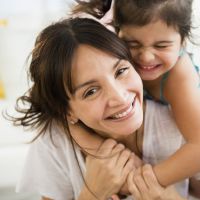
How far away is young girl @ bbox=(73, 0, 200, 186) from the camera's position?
2.80 ft

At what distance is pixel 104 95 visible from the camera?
2.76 feet

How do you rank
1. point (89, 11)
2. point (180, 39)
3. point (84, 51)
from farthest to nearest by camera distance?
1. point (89, 11)
2. point (180, 39)
3. point (84, 51)

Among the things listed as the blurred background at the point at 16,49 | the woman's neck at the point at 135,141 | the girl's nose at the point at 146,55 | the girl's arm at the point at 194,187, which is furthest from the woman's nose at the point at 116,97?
the blurred background at the point at 16,49

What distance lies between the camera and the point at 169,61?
2.96 feet

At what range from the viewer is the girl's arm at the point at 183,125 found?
92cm

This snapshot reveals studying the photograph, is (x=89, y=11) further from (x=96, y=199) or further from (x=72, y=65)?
(x=96, y=199)

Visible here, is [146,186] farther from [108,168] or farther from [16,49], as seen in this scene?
[16,49]

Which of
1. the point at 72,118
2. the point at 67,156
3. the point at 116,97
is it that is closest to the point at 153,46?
the point at 116,97

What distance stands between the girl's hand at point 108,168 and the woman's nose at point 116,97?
0.19 metres

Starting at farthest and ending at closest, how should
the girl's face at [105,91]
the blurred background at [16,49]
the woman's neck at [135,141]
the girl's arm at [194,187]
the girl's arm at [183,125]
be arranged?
the blurred background at [16,49], the girl's arm at [194,187], the woman's neck at [135,141], the girl's arm at [183,125], the girl's face at [105,91]

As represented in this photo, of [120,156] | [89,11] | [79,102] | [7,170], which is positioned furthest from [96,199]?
[7,170]

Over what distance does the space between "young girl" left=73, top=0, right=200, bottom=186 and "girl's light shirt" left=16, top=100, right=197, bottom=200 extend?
6 centimetres

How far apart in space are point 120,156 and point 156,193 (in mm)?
132

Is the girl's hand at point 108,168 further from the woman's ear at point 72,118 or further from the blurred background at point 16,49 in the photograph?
the blurred background at point 16,49
